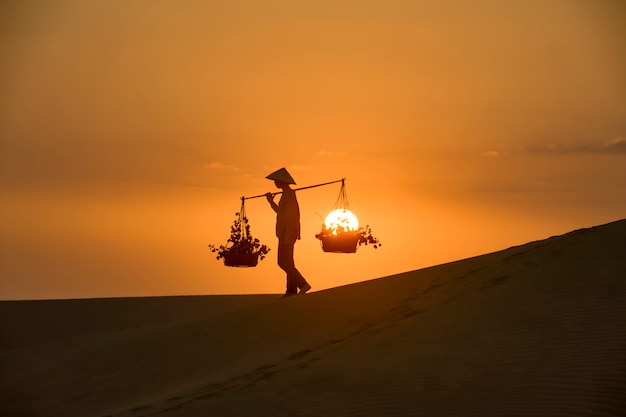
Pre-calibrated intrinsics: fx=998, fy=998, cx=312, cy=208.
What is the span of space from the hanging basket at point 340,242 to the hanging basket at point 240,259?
1962 mm

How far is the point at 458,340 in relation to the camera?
12.9 metres

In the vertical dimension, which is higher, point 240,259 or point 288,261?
point 240,259

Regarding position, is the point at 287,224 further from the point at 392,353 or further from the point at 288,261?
the point at 392,353

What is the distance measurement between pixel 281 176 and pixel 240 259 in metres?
2.06

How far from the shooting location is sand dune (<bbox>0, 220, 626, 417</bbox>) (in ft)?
33.8

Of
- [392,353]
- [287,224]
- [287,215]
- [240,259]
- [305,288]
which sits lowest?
[392,353]

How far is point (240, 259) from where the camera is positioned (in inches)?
837

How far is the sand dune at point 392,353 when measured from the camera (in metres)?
10.3

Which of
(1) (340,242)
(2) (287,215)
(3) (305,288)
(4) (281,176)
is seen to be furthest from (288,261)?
(4) (281,176)

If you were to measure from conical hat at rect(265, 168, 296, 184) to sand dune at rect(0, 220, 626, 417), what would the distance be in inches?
97.0

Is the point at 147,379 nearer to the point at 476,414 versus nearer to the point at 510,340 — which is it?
the point at 510,340

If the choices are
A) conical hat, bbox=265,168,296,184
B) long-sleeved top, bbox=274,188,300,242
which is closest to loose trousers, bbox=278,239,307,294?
long-sleeved top, bbox=274,188,300,242

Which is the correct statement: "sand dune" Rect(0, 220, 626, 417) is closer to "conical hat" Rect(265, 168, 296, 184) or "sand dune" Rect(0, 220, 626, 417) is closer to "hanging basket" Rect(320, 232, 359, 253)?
"hanging basket" Rect(320, 232, 359, 253)

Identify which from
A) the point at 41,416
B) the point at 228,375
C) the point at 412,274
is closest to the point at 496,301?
the point at 228,375
